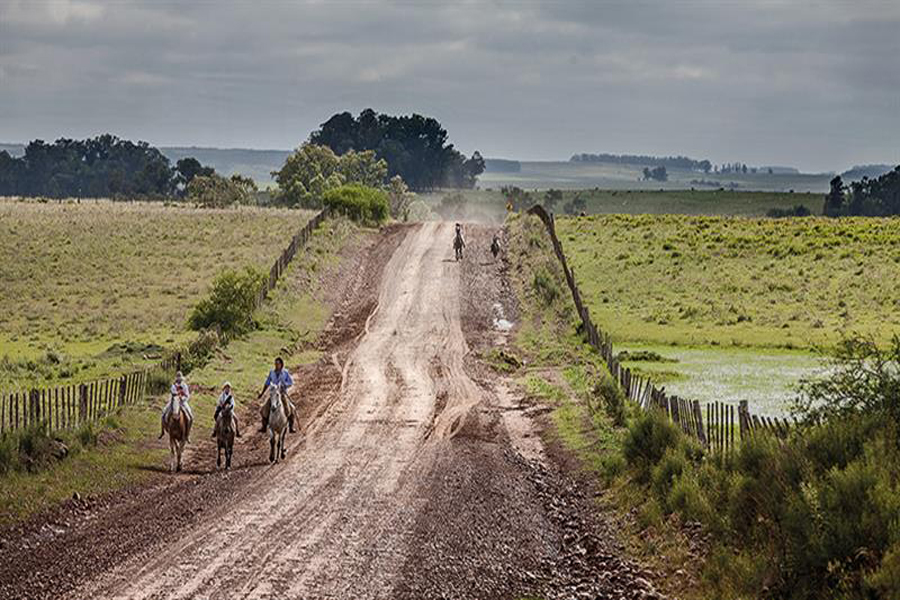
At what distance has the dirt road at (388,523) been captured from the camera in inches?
738

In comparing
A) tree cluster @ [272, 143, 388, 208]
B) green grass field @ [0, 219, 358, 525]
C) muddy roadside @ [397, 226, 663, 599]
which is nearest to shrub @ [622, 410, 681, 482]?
muddy roadside @ [397, 226, 663, 599]

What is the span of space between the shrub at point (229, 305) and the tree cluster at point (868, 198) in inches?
5934

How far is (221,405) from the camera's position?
28.4m

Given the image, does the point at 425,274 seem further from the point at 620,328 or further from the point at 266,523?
the point at 266,523

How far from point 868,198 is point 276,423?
177591 millimetres

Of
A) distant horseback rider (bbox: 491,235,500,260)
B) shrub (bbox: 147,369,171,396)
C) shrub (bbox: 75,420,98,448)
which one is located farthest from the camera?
distant horseback rider (bbox: 491,235,500,260)

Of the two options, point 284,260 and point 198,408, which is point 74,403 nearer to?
point 198,408

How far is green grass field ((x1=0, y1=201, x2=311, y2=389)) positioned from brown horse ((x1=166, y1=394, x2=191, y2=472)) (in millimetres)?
17772

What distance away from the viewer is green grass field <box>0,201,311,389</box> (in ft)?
178

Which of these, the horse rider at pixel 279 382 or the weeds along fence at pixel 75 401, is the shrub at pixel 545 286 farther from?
the horse rider at pixel 279 382

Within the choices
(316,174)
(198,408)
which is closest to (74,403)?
(198,408)

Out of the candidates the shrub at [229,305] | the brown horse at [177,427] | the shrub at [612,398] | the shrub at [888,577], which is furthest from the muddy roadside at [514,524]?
the shrub at [229,305]

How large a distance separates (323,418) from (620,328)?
29.3 meters

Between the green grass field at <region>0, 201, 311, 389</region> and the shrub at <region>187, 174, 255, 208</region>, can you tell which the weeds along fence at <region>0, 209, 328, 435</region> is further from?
the shrub at <region>187, 174, 255, 208</region>
